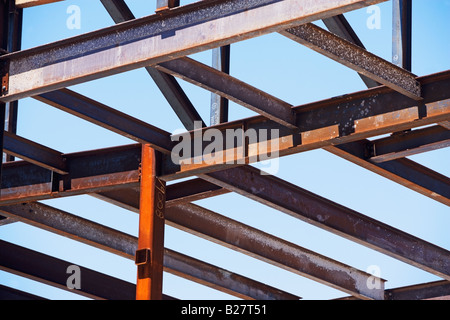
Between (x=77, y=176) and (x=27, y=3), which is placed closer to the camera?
(x=27, y=3)

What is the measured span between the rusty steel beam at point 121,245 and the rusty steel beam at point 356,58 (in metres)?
6.89

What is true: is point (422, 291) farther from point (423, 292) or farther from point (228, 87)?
point (228, 87)

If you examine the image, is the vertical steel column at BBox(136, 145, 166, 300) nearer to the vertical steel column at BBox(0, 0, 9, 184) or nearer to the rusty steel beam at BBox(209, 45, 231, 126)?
the rusty steel beam at BBox(209, 45, 231, 126)

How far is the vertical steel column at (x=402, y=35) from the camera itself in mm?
14219

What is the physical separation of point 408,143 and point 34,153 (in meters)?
5.38

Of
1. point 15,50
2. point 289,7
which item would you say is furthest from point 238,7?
point 15,50

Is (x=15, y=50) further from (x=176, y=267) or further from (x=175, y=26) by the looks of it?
(x=176, y=267)

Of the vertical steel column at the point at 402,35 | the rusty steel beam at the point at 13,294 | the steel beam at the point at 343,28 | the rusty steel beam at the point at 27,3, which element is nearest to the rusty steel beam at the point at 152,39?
the rusty steel beam at the point at 27,3

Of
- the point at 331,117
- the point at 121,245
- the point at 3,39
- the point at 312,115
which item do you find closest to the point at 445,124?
the point at 331,117

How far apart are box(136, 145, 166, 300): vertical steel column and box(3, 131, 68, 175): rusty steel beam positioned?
1483mm

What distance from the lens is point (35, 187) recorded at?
16.8 meters

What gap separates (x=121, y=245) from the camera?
63.2 feet

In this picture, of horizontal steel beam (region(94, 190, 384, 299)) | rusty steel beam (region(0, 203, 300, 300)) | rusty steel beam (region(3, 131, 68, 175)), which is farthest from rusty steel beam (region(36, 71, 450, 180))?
rusty steel beam (region(0, 203, 300, 300))

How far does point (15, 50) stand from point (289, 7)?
477cm
